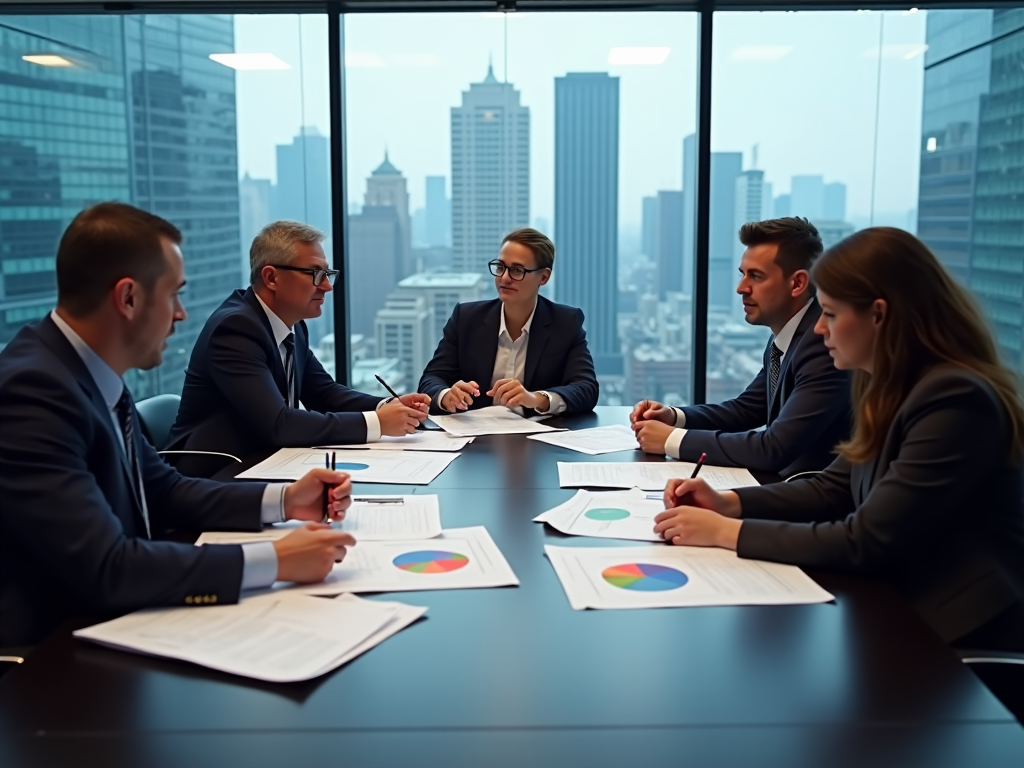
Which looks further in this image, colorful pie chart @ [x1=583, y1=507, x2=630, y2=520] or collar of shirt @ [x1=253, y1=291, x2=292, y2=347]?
collar of shirt @ [x1=253, y1=291, x2=292, y2=347]

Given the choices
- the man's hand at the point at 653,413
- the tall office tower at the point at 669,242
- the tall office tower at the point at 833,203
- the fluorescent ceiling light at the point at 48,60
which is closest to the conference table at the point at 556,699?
the man's hand at the point at 653,413

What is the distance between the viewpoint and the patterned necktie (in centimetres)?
304

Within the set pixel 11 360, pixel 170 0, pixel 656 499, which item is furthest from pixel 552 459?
pixel 170 0

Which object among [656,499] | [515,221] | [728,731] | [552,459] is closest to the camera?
[728,731]

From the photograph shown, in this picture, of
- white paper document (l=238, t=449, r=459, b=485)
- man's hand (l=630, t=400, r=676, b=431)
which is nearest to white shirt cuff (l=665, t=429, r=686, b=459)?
man's hand (l=630, t=400, r=676, b=431)

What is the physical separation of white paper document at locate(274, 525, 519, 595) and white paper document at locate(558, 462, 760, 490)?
544 millimetres

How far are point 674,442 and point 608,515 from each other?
2.31 ft

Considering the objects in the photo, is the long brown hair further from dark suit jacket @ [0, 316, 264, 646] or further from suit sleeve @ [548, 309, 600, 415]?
suit sleeve @ [548, 309, 600, 415]

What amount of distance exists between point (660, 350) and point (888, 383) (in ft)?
10.8

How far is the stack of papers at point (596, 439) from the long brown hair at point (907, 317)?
106 cm

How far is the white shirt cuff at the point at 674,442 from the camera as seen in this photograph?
8.83ft

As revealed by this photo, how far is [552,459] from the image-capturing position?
268 cm

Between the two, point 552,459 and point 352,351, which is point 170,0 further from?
point 552,459

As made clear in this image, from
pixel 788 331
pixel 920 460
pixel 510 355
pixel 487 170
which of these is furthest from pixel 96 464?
pixel 487 170
